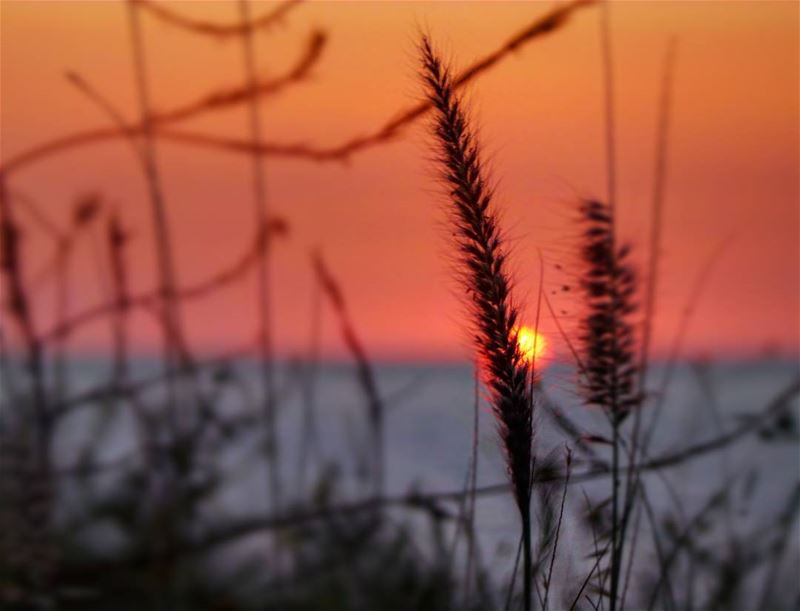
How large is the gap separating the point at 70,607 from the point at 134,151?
742 mm

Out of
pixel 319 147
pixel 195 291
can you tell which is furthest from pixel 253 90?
pixel 195 291

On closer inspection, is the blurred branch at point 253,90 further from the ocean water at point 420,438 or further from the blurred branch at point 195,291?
the ocean water at point 420,438

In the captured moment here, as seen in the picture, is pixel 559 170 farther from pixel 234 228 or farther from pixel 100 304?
pixel 100 304

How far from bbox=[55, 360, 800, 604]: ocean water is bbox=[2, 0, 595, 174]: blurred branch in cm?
A: 31

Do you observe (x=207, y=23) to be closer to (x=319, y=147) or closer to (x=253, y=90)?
(x=253, y=90)

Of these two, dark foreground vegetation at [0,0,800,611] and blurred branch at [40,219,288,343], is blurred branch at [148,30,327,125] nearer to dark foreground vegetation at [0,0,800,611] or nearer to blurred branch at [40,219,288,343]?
dark foreground vegetation at [0,0,800,611]

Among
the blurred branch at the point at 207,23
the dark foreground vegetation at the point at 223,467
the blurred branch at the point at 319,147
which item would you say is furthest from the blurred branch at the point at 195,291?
the blurred branch at the point at 207,23

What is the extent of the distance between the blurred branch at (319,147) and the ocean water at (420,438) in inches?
12.1

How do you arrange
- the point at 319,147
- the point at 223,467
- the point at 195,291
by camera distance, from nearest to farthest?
the point at 319,147
the point at 195,291
the point at 223,467

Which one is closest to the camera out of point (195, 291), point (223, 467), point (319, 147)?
point (319, 147)

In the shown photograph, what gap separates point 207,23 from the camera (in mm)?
1575

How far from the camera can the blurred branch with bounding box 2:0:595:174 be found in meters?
0.99

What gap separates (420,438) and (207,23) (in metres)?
0.65

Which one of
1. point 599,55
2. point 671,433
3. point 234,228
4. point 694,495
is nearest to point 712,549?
point 694,495
